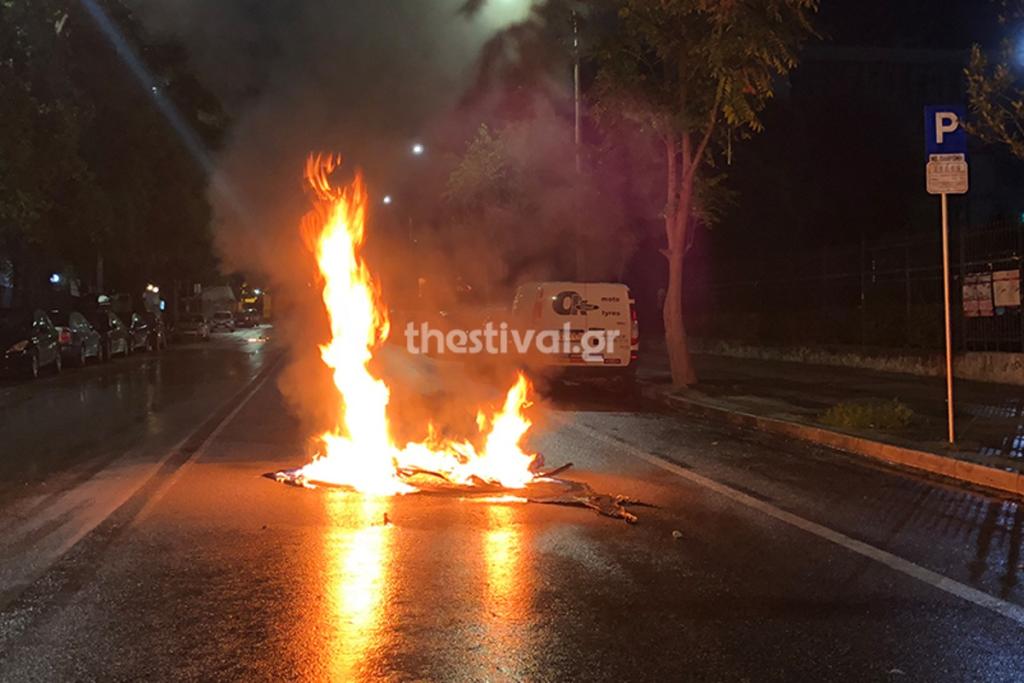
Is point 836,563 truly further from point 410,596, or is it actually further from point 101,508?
point 101,508

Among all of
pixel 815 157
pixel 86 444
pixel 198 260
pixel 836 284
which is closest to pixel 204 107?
pixel 198 260

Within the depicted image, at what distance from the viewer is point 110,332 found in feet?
89.6

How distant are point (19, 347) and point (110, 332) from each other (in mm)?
7597

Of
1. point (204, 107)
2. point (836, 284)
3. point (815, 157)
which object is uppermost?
point (204, 107)

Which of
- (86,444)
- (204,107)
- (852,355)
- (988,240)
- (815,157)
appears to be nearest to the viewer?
(86,444)

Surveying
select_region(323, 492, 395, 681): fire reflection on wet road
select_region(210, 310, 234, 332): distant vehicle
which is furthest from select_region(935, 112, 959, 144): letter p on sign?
select_region(210, 310, 234, 332): distant vehicle

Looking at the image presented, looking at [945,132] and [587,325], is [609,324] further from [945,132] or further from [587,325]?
[945,132]

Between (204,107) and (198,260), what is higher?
(204,107)

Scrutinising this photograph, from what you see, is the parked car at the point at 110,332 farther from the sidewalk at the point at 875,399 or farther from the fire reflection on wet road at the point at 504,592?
the fire reflection on wet road at the point at 504,592

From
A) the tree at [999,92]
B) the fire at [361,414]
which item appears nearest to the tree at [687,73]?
the tree at [999,92]

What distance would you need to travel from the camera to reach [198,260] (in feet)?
138

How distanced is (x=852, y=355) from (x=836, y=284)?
1.81 meters

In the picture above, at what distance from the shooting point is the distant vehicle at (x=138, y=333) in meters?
30.2

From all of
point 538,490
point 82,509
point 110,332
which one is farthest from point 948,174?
point 110,332
